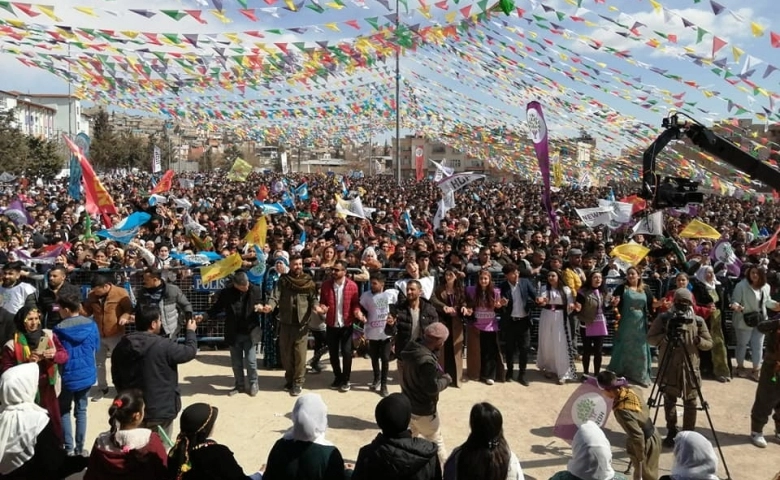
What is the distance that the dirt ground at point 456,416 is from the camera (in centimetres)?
534

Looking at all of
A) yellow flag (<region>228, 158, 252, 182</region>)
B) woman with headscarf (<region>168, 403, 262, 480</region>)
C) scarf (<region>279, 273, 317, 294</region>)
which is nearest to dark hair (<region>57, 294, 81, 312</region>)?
woman with headscarf (<region>168, 403, 262, 480</region>)

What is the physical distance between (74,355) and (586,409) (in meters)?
4.06

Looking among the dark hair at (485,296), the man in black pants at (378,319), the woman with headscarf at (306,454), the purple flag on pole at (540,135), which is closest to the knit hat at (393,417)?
the woman with headscarf at (306,454)

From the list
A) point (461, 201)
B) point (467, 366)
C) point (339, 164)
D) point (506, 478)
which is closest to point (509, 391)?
point (467, 366)

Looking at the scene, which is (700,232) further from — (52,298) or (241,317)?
(52,298)

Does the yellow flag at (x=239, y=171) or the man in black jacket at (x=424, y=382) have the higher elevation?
the yellow flag at (x=239, y=171)

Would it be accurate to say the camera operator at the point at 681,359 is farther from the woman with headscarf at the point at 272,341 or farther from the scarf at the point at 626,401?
the woman with headscarf at the point at 272,341

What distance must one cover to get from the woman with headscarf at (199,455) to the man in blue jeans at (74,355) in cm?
218

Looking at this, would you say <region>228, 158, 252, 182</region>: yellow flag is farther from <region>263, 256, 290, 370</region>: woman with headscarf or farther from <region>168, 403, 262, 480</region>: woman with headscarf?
<region>168, 403, 262, 480</region>: woman with headscarf

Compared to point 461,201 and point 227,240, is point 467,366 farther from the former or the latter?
point 461,201

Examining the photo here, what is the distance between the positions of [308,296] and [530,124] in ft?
18.8

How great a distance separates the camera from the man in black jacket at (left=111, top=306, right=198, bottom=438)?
4.30 meters

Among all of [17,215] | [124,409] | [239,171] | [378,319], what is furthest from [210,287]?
[239,171]

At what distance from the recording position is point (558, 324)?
7.35 metres
